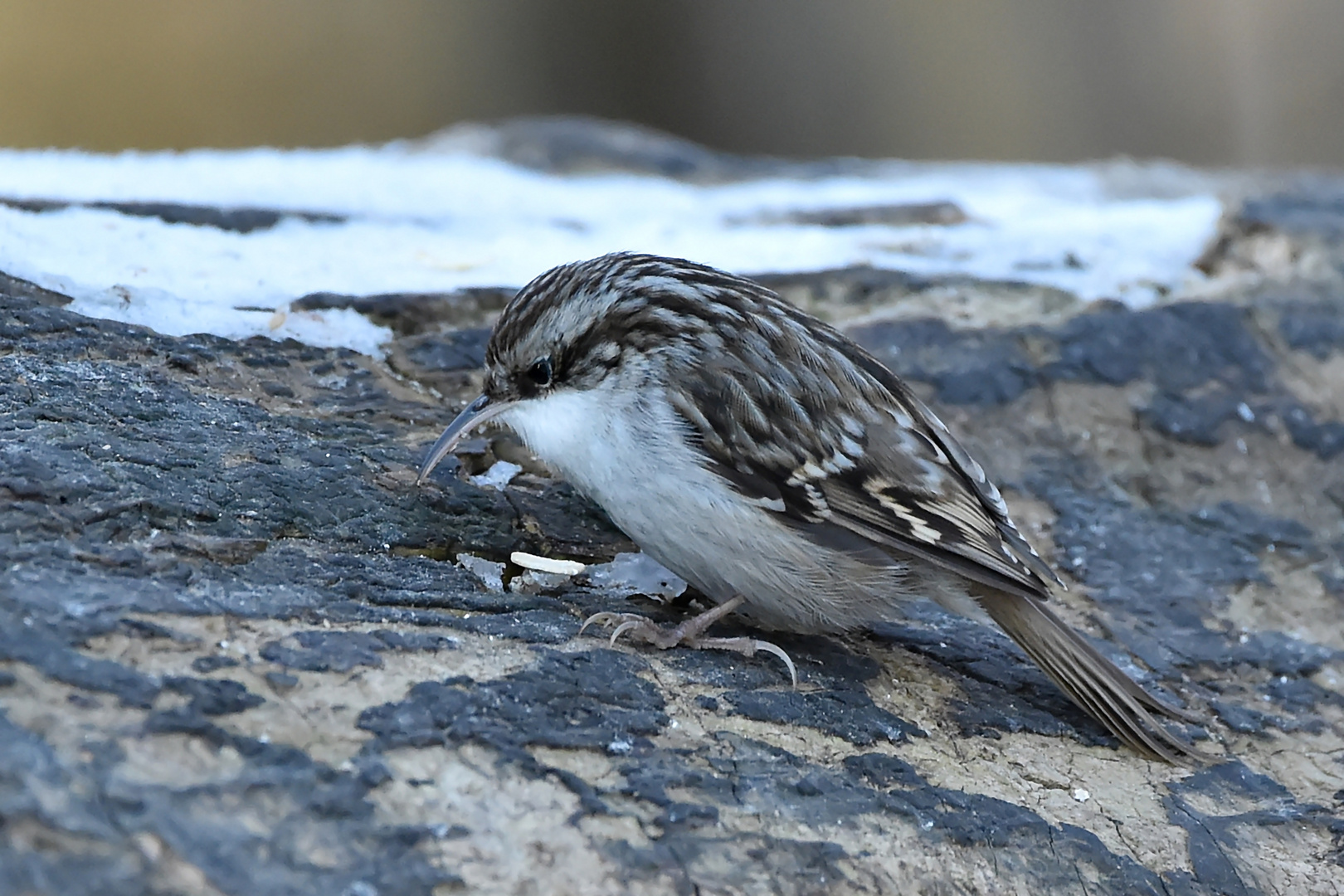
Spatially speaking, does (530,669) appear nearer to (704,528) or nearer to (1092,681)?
(704,528)

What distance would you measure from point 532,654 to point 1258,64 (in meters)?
9.40

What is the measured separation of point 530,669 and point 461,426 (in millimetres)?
756

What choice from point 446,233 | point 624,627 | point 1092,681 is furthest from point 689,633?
point 446,233

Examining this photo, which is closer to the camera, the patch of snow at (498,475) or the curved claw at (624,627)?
the curved claw at (624,627)

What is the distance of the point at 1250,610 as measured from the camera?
3088 mm

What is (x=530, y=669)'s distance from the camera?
2117 millimetres

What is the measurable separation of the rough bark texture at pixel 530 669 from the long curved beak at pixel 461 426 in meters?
0.07

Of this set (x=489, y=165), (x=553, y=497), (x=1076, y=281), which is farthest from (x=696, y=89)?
(x=553, y=497)

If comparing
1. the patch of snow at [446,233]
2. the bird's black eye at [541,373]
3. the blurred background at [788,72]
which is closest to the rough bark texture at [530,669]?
the patch of snow at [446,233]

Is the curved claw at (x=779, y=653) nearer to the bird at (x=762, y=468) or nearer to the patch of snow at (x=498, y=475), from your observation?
the bird at (x=762, y=468)

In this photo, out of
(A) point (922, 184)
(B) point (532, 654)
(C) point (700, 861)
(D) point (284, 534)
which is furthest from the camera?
(A) point (922, 184)

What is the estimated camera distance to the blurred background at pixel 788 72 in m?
9.50

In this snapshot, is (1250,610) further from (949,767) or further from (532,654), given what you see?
(532,654)

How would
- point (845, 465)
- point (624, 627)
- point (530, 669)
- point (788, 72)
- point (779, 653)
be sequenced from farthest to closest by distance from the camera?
point (788, 72)
point (845, 465)
point (779, 653)
point (624, 627)
point (530, 669)
